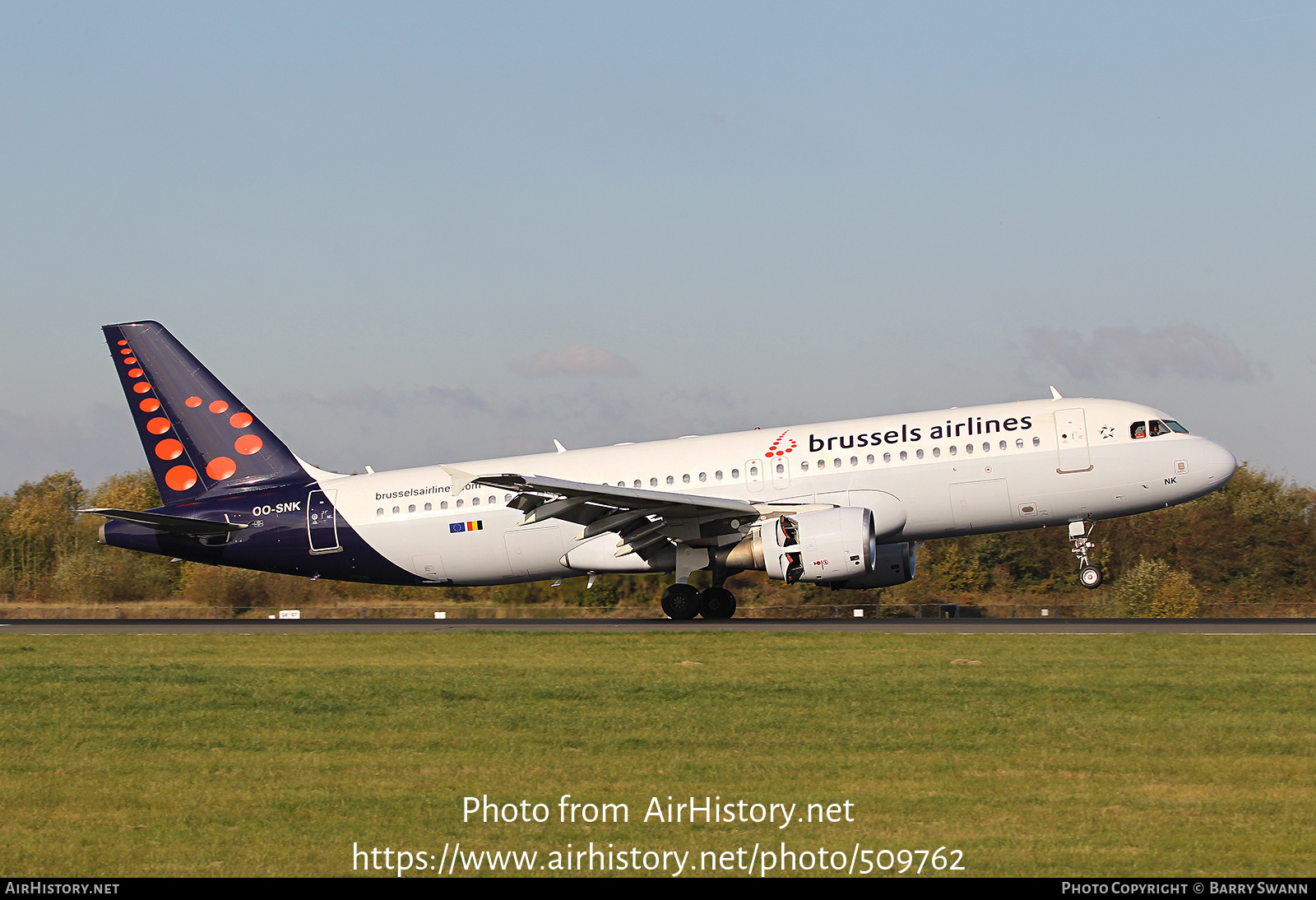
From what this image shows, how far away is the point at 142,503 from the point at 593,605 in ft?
125

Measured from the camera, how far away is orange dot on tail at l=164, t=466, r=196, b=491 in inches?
1336

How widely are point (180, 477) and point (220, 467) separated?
3.84 feet

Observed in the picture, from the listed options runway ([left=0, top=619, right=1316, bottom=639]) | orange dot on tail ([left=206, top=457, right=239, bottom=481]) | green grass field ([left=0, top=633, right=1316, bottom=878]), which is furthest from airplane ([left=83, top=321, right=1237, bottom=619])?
green grass field ([left=0, top=633, right=1316, bottom=878])

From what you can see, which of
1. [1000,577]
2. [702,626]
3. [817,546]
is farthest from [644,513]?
[1000,577]

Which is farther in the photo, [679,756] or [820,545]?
[820,545]

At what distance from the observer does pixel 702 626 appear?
28.8 m

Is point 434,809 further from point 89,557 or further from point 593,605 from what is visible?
point 89,557

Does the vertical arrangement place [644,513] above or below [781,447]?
below

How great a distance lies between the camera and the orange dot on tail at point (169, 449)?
3391 cm

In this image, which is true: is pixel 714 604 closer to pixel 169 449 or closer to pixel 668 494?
pixel 668 494

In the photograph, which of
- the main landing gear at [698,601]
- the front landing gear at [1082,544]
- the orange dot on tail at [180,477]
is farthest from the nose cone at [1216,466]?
the orange dot on tail at [180,477]

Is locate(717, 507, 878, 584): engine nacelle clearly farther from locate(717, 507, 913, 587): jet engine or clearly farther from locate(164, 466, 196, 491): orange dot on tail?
locate(164, 466, 196, 491): orange dot on tail

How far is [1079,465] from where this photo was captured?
95.3ft

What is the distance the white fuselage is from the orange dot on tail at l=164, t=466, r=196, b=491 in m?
7.22
